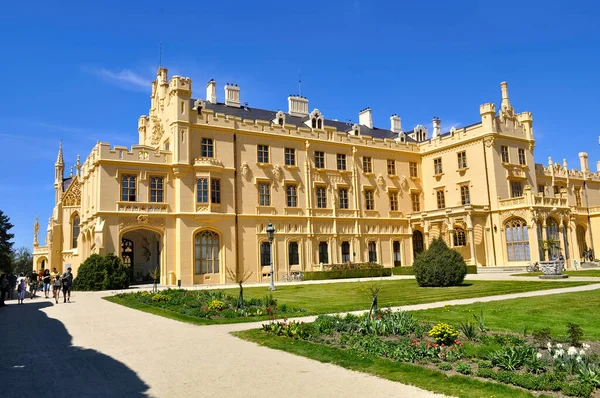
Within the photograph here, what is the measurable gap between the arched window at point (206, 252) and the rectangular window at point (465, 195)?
22068 mm

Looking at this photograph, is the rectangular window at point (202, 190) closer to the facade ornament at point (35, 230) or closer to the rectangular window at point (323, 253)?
the rectangular window at point (323, 253)

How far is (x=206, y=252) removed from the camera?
3503 centimetres

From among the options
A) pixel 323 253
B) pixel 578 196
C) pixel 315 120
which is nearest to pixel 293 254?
pixel 323 253

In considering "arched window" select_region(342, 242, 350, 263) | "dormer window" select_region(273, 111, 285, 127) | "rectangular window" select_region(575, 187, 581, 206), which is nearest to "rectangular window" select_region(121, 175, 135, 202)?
"dormer window" select_region(273, 111, 285, 127)

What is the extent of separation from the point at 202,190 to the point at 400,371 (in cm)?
2907

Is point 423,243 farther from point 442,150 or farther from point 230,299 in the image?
point 230,299

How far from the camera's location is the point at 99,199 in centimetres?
3188

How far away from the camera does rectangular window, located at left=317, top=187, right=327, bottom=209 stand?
40500 mm

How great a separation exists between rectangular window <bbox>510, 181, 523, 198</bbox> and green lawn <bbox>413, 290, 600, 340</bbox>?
2683cm

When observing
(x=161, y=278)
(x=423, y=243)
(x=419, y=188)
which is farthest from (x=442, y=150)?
(x=161, y=278)

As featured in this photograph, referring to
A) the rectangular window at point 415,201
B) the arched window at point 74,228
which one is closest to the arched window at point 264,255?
the rectangular window at point 415,201

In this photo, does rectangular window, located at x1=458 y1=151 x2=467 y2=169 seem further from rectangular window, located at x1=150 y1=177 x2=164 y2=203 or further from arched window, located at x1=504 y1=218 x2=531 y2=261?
rectangular window, located at x1=150 y1=177 x2=164 y2=203

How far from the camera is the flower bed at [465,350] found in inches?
257

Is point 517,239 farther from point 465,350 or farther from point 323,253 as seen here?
point 465,350
